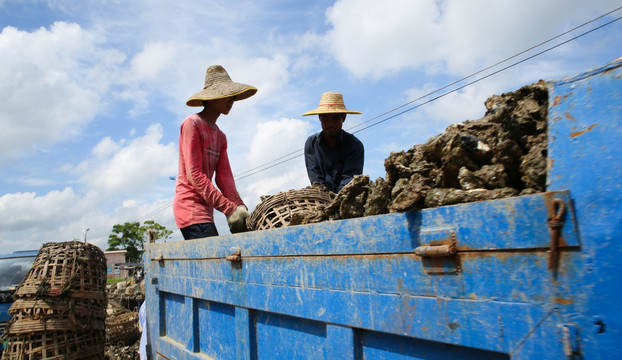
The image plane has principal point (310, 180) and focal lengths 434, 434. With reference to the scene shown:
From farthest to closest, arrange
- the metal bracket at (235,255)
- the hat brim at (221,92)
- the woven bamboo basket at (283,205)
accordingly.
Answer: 1. the hat brim at (221,92)
2. the woven bamboo basket at (283,205)
3. the metal bracket at (235,255)

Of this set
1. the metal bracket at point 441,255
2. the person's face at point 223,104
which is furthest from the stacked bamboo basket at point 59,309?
the metal bracket at point 441,255

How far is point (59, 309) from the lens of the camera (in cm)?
376

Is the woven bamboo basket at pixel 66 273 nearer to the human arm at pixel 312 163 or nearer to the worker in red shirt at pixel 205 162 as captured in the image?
the worker in red shirt at pixel 205 162

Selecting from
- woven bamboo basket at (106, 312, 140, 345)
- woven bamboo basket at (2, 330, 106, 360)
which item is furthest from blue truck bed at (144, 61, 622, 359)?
woven bamboo basket at (106, 312, 140, 345)

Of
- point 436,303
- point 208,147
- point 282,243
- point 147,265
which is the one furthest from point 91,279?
point 436,303

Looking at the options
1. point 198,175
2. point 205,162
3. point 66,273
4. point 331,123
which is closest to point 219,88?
point 205,162

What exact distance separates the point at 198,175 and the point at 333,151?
114 centimetres

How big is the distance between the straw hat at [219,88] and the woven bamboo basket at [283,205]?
1.12 meters

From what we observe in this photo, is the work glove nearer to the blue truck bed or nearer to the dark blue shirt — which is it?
the dark blue shirt

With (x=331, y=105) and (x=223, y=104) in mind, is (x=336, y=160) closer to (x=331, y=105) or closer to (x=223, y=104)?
(x=331, y=105)

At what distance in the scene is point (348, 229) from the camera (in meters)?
1.55

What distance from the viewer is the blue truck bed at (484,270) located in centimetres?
92

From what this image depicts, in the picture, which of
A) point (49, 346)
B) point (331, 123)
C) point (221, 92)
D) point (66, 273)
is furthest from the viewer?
point (66, 273)

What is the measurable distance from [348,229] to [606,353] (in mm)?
829
